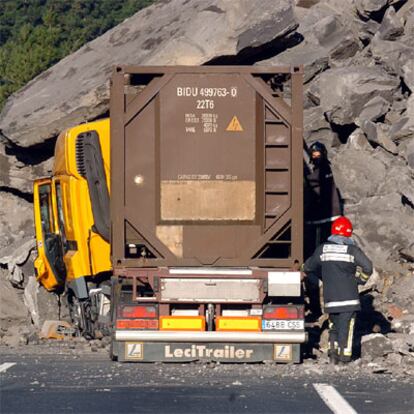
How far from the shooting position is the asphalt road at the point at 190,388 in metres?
9.53

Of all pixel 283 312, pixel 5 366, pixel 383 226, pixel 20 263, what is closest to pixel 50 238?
pixel 20 263

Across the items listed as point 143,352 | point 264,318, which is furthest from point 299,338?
point 143,352

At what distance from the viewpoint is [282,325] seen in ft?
41.7

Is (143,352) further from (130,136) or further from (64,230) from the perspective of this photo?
(64,230)

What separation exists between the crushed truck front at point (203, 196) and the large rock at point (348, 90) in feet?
20.3

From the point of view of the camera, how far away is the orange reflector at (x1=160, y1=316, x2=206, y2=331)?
1277 cm

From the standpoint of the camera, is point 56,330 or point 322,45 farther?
point 322,45

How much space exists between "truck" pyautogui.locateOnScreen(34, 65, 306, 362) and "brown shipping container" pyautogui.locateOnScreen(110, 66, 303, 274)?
0.04ft

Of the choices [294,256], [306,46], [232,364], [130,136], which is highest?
[306,46]

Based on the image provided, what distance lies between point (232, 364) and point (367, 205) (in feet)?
20.7

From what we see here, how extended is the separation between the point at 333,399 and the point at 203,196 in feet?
12.1

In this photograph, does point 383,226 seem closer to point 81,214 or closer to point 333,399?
point 81,214

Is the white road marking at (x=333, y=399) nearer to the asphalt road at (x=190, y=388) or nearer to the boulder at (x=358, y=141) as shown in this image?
the asphalt road at (x=190, y=388)

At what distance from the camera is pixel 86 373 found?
11.9m
